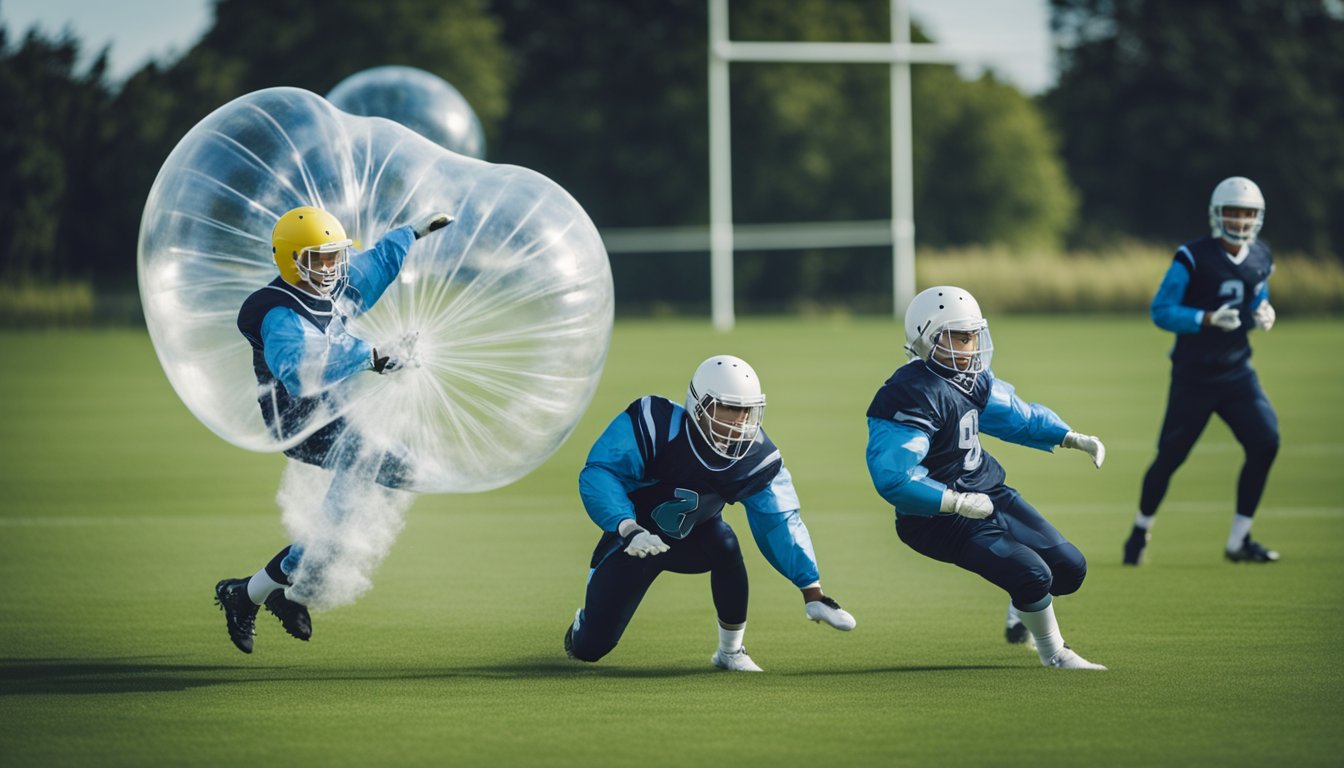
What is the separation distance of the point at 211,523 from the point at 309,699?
5453 mm

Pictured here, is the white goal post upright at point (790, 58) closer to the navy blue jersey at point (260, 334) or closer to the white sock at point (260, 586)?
the white sock at point (260, 586)

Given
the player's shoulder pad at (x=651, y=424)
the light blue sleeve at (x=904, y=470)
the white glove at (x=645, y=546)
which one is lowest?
the white glove at (x=645, y=546)

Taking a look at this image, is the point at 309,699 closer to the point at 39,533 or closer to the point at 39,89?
the point at 39,533

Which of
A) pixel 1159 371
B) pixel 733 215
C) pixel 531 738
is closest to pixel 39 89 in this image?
pixel 733 215

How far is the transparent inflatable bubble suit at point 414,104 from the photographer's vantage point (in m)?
16.5

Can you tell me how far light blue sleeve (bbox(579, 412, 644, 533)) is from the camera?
7066 millimetres

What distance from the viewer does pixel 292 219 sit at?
722cm

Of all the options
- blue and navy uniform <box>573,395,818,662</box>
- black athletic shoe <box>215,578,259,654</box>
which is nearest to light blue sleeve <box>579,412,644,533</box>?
blue and navy uniform <box>573,395,818,662</box>

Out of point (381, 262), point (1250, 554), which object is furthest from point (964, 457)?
point (1250, 554)

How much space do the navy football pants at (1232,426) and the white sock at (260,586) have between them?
5.14 metres

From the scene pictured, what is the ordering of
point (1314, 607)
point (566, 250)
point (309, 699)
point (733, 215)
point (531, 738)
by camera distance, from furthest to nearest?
point (733, 215), point (1314, 607), point (566, 250), point (309, 699), point (531, 738)

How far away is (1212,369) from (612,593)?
4.57m

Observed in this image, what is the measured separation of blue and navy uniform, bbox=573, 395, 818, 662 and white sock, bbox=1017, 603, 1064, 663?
973mm

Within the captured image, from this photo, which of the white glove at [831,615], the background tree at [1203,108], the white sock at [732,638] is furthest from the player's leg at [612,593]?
the background tree at [1203,108]
